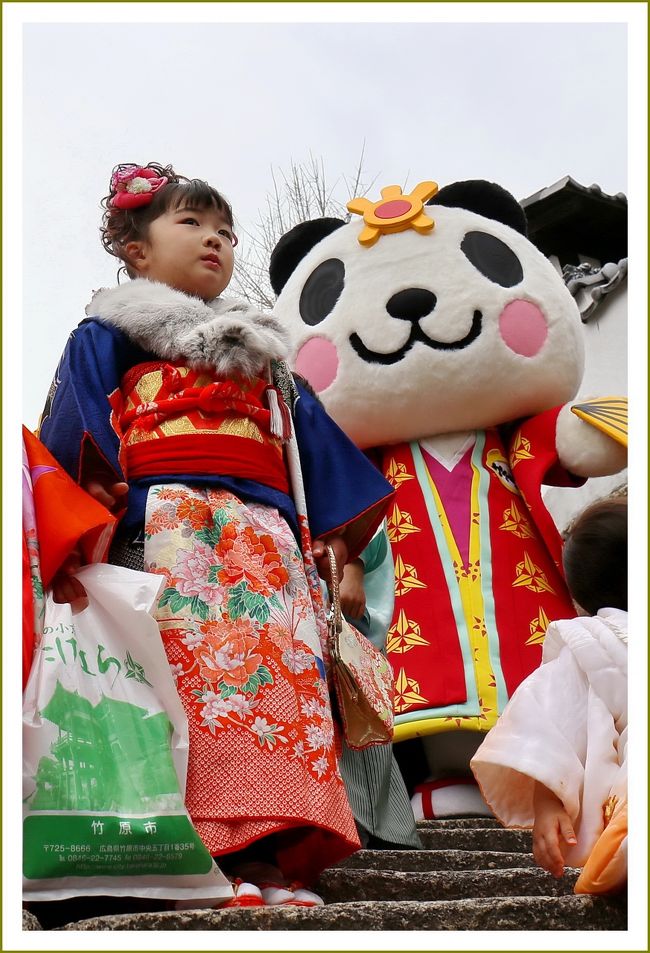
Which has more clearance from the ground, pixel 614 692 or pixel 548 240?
pixel 548 240

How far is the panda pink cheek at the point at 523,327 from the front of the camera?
16.2 feet

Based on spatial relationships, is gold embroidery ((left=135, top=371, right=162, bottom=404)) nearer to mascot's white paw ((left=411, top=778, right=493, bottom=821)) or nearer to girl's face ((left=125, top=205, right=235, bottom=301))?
girl's face ((left=125, top=205, right=235, bottom=301))

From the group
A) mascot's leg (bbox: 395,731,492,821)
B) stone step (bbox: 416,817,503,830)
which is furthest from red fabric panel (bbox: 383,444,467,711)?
stone step (bbox: 416,817,503,830)

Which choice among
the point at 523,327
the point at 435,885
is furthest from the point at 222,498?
the point at 523,327

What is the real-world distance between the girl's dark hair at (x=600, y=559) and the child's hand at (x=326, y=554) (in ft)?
1.81

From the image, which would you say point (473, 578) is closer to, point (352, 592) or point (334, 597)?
point (352, 592)

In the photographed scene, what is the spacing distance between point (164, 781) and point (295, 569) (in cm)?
71

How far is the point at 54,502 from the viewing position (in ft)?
8.46

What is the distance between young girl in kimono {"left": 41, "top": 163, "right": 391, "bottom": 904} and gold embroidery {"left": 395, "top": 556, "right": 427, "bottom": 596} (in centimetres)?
151

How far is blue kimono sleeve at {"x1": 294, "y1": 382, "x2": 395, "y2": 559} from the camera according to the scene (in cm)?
312

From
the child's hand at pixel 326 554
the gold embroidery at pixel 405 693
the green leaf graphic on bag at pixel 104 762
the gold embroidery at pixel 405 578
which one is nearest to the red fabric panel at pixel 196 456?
the child's hand at pixel 326 554

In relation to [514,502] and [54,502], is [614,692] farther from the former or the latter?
[514,502]

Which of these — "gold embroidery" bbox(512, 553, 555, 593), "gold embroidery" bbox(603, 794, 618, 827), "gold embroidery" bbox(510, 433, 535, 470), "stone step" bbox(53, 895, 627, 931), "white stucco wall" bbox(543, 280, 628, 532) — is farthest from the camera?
"white stucco wall" bbox(543, 280, 628, 532)

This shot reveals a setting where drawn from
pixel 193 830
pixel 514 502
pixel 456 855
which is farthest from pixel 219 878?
pixel 514 502
